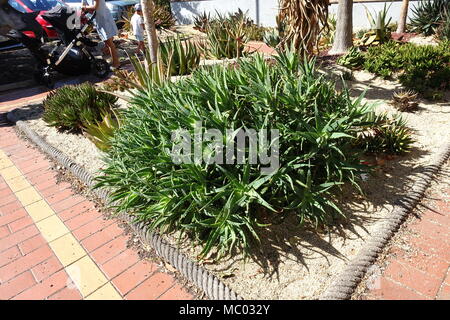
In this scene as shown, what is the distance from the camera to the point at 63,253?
2701mm

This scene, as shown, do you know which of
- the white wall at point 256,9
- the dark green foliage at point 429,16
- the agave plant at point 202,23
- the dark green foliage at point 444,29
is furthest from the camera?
the agave plant at point 202,23

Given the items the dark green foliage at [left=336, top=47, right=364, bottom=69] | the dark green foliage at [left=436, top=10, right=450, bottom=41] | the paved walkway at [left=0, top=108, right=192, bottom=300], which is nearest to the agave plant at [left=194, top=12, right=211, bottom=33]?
the dark green foliage at [left=336, top=47, right=364, bottom=69]

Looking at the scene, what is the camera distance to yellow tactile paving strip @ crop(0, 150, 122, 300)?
2.35 metres

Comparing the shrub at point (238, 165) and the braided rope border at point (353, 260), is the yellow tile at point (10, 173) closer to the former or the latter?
the braided rope border at point (353, 260)

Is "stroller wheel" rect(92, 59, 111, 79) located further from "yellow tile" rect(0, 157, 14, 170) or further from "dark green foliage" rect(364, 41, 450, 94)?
"dark green foliage" rect(364, 41, 450, 94)

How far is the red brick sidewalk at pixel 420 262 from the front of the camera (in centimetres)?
207

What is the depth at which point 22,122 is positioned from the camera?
5.24 meters

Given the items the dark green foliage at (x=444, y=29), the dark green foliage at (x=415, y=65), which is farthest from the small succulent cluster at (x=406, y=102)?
the dark green foliage at (x=444, y=29)

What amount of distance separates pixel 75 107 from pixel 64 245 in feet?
8.25

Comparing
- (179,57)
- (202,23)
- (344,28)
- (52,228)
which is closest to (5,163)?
(52,228)

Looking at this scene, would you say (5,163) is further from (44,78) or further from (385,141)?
(385,141)

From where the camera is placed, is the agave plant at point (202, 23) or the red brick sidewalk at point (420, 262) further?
the agave plant at point (202, 23)

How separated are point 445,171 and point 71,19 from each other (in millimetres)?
7551

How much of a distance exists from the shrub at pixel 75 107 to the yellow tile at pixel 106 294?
2.74 metres
